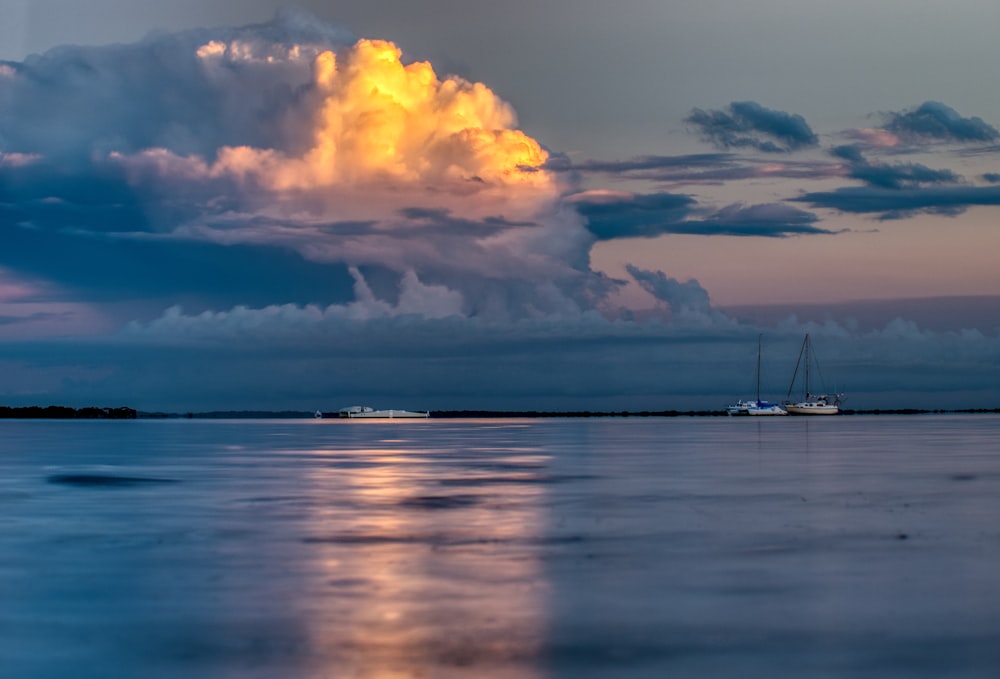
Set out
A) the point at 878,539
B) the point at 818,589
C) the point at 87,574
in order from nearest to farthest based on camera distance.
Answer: the point at 818,589 < the point at 87,574 < the point at 878,539

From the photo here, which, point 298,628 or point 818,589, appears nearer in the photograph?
point 298,628

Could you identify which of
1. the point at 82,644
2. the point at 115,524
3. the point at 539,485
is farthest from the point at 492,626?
the point at 539,485

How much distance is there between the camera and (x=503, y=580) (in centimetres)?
2327

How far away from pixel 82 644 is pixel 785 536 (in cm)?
1767

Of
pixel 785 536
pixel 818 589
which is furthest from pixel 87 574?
pixel 785 536

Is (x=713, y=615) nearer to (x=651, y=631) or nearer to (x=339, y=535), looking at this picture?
(x=651, y=631)

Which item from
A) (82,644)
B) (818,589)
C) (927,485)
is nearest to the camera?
(82,644)

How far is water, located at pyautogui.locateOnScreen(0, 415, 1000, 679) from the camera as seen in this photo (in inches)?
661

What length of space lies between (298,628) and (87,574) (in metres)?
7.65

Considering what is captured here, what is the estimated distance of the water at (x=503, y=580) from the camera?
1678 cm

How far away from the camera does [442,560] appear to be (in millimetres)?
25953

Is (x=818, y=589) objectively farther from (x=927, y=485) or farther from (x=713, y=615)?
(x=927, y=485)

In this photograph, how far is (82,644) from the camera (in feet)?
58.4

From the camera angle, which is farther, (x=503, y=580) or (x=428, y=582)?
(x=503, y=580)
